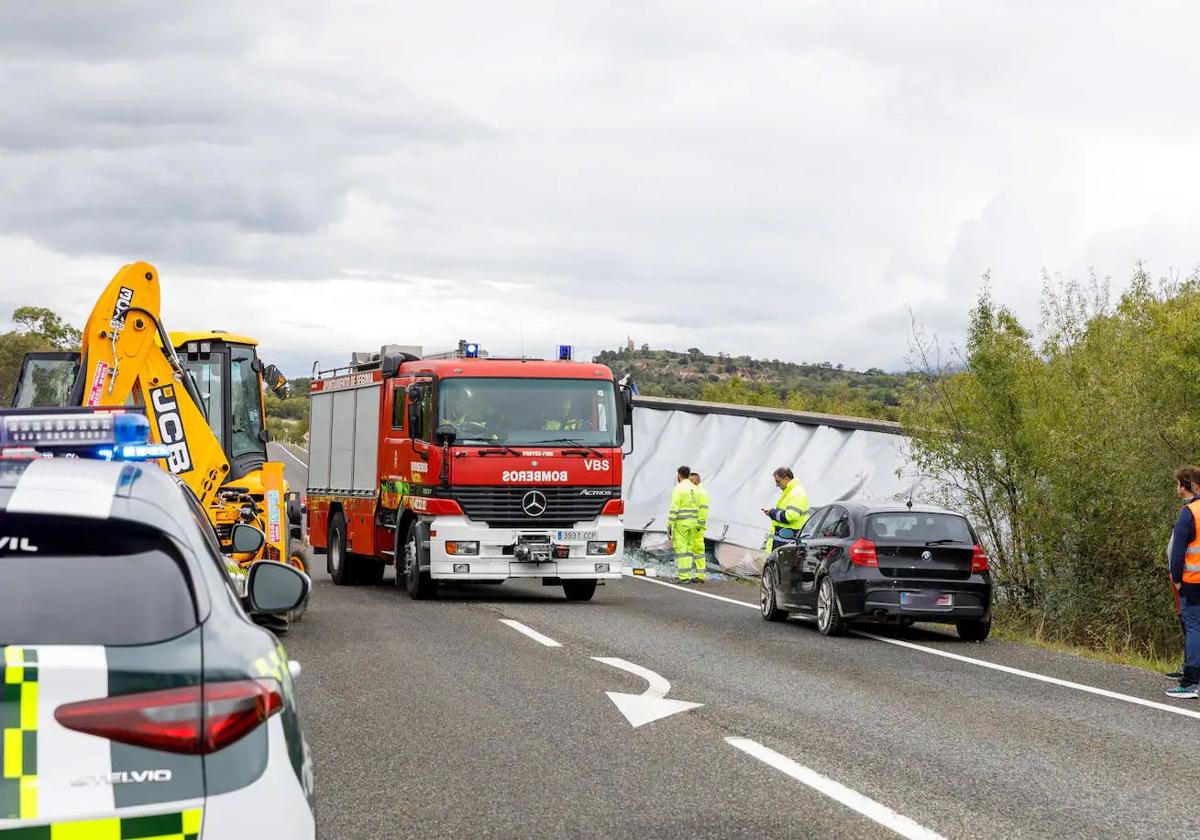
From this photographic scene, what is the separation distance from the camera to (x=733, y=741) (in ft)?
29.5

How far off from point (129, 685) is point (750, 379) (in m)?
103

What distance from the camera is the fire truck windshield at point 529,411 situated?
19391 mm

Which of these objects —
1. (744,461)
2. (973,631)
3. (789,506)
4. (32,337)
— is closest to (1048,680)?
(973,631)

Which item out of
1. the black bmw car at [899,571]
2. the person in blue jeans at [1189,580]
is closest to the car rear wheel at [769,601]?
the black bmw car at [899,571]

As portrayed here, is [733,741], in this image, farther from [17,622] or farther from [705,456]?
[705,456]

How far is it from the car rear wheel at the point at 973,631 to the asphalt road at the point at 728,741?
2.25 ft

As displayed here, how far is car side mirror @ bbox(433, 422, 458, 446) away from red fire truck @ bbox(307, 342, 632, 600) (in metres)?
0.01

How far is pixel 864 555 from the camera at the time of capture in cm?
1570

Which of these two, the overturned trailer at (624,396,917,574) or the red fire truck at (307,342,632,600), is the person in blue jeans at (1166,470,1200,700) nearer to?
the red fire truck at (307,342,632,600)

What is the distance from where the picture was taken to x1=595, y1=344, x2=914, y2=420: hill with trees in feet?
270

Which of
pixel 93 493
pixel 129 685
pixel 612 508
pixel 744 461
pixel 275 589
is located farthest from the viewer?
pixel 744 461

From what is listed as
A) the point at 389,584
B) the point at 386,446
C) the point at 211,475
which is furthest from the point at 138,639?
the point at 389,584

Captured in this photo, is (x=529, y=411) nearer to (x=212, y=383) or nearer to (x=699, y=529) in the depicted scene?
(x=212, y=383)

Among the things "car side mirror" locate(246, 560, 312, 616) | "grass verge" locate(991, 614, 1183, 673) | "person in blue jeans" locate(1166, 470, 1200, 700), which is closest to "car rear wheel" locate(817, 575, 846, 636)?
"grass verge" locate(991, 614, 1183, 673)
